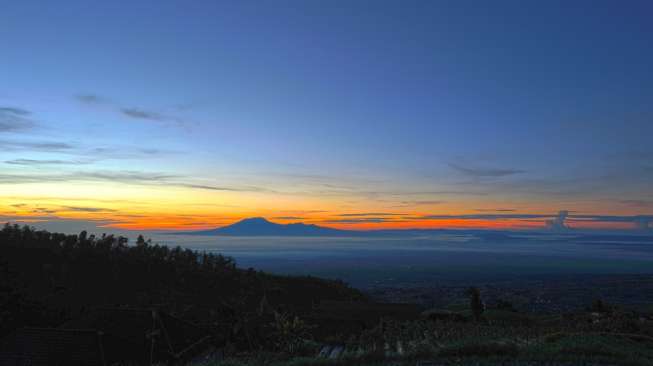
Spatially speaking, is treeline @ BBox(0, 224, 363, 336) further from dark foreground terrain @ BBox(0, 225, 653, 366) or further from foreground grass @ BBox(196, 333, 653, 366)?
foreground grass @ BBox(196, 333, 653, 366)

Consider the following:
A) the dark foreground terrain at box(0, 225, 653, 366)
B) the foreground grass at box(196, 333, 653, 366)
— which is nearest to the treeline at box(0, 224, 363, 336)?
the dark foreground terrain at box(0, 225, 653, 366)

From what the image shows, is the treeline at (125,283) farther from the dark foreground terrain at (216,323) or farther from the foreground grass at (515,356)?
the foreground grass at (515,356)

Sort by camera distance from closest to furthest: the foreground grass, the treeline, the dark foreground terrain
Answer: the foreground grass, the dark foreground terrain, the treeline

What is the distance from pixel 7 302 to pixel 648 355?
27.1 meters

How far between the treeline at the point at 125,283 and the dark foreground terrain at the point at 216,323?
0.26 feet

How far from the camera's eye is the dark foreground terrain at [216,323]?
14.2 m

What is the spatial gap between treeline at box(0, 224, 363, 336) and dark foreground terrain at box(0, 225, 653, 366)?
0.08m

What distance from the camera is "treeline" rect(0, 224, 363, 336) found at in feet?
84.9

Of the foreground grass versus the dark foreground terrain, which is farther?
the dark foreground terrain

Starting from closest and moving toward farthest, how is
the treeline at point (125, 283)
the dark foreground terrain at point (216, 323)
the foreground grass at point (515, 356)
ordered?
the foreground grass at point (515, 356) → the dark foreground terrain at point (216, 323) → the treeline at point (125, 283)

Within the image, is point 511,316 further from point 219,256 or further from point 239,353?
point 219,256

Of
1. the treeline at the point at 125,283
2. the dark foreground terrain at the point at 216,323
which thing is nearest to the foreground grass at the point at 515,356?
the dark foreground terrain at the point at 216,323

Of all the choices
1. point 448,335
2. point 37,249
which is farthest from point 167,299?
point 448,335

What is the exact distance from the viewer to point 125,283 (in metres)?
32.1
